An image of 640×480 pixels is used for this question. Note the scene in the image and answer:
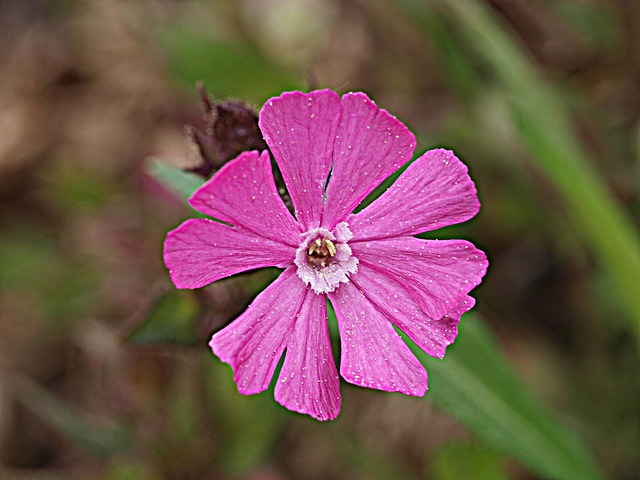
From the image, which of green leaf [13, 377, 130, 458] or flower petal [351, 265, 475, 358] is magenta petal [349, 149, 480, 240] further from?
green leaf [13, 377, 130, 458]

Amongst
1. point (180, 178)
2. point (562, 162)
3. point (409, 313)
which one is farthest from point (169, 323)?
point (562, 162)

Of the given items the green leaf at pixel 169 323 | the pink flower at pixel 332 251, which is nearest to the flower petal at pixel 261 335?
the pink flower at pixel 332 251

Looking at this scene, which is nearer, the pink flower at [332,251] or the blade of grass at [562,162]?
the pink flower at [332,251]

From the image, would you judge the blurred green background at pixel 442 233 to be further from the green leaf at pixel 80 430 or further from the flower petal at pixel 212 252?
the flower petal at pixel 212 252

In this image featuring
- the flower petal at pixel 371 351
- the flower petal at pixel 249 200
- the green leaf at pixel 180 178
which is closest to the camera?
the flower petal at pixel 249 200

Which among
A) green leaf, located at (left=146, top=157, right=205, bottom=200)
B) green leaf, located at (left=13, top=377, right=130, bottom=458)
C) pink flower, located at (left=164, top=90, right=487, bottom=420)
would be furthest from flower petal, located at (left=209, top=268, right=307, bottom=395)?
green leaf, located at (left=13, top=377, right=130, bottom=458)

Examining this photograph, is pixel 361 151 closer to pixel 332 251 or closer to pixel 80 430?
pixel 332 251

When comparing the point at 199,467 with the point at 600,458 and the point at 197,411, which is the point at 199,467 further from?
the point at 600,458
